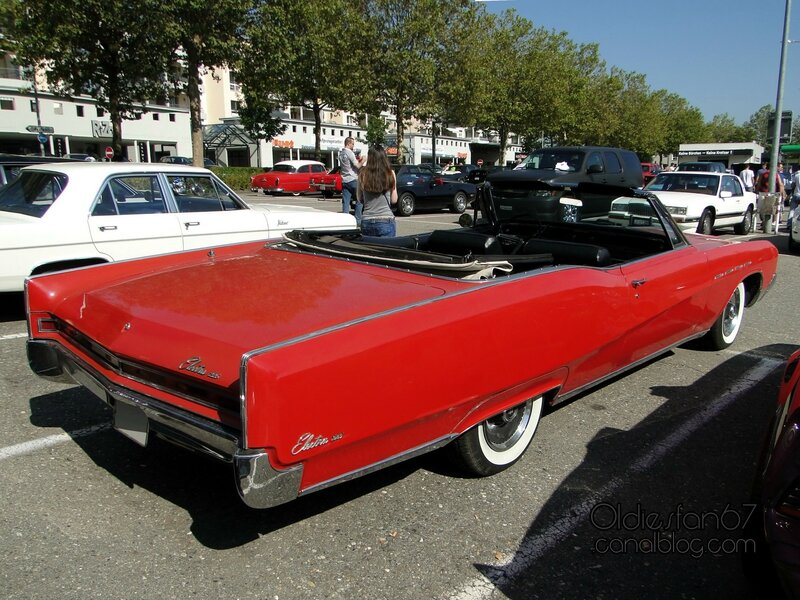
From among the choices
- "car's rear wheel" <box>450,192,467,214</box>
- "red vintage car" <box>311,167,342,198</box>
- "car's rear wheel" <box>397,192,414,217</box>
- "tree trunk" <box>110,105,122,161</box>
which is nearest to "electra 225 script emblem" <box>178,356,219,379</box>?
"car's rear wheel" <box>397,192,414,217</box>

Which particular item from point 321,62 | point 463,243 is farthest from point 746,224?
point 321,62

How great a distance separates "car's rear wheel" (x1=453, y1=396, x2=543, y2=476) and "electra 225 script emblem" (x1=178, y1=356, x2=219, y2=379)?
1153mm

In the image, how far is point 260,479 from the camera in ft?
6.71

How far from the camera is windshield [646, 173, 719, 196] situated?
13.4m

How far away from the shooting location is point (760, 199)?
14484mm

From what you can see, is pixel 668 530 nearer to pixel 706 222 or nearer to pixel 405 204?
pixel 706 222

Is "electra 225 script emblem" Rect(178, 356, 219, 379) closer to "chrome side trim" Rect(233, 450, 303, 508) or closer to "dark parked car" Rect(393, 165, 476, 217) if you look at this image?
"chrome side trim" Rect(233, 450, 303, 508)

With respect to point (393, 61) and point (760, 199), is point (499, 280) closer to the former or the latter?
point (760, 199)

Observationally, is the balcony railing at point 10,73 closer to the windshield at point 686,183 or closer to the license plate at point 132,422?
the windshield at point 686,183

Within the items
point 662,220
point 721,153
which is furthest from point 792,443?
point 721,153

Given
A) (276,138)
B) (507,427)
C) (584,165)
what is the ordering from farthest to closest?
(276,138) → (584,165) → (507,427)

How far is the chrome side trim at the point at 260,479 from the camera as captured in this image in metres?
2.03

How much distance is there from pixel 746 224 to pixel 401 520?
14.3 metres

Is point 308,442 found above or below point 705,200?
below
